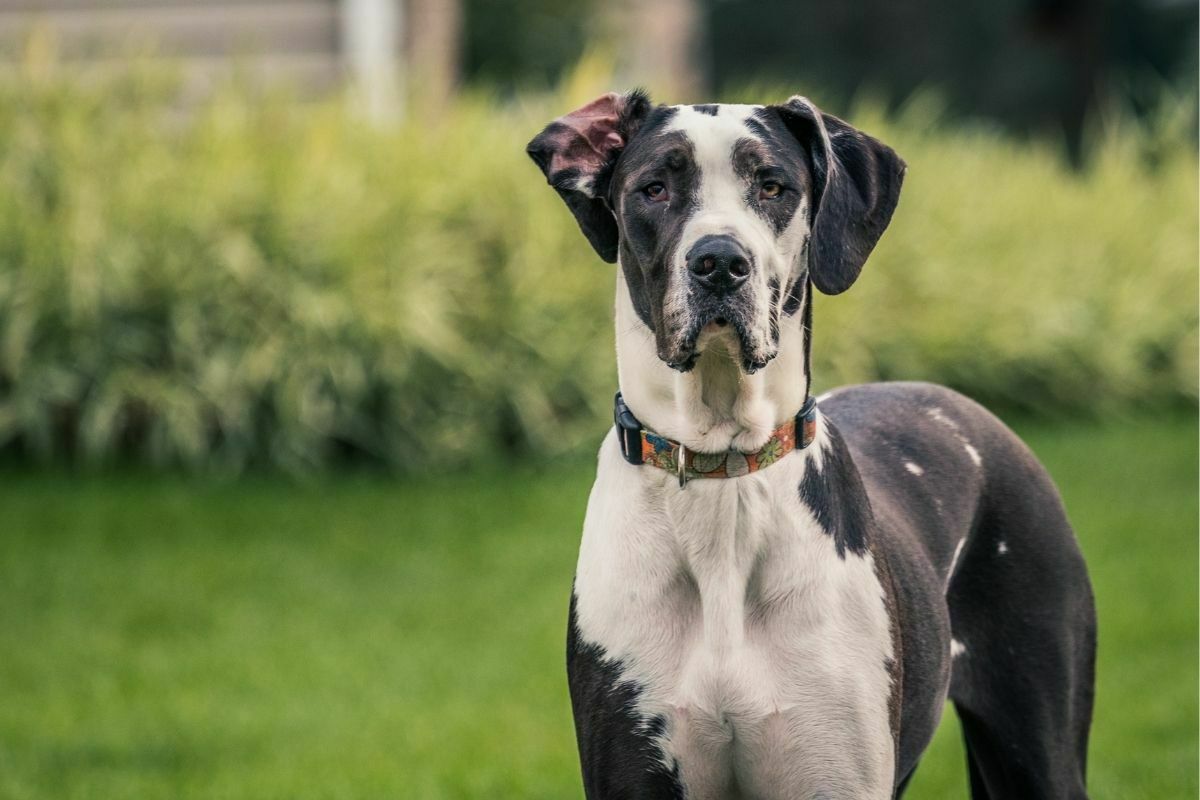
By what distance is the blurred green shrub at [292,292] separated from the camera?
8.05 m

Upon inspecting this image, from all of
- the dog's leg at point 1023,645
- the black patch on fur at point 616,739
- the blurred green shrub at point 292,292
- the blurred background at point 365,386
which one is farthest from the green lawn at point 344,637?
the black patch on fur at point 616,739

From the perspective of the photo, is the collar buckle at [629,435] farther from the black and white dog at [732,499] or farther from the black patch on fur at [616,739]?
the black patch on fur at [616,739]

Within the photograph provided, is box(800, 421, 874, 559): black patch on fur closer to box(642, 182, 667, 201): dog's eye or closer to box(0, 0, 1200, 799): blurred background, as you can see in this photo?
box(642, 182, 667, 201): dog's eye

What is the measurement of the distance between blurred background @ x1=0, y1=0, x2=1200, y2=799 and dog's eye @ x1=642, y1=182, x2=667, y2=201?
273 centimetres

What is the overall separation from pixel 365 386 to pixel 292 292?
59cm

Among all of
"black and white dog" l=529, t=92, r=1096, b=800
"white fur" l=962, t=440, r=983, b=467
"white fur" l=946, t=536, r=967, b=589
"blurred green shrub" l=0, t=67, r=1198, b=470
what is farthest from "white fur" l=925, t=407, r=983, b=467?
"blurred green shrub" l=0, t=67, r=1198, b=470

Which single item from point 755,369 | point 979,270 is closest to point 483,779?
point 755,369

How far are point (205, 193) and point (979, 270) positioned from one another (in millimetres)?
4985

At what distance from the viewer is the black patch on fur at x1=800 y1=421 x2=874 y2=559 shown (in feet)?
9.00

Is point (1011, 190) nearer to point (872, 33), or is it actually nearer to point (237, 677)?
point (237, 677)

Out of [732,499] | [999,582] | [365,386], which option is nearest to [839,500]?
[732,499]

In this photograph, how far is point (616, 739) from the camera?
2.67 m

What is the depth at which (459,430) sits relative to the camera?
8422 mm

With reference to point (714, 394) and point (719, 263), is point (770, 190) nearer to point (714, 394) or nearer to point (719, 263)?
point (719, 263)
